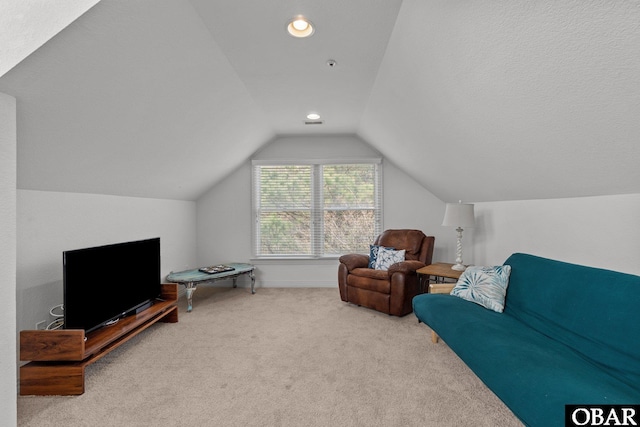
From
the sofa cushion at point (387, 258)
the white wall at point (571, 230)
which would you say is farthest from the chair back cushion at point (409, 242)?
the white wall at point (571, 230)

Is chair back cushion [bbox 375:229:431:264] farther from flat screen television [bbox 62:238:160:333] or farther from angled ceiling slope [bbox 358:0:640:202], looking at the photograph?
flat screen television [bbox 62:238:160:333]

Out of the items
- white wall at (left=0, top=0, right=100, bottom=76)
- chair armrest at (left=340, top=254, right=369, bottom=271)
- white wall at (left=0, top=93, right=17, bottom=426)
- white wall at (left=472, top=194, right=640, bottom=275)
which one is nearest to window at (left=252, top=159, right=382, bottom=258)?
chair armrest at (left=340, top=254, right=369, bottom=271)

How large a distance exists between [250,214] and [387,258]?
88.5 inches

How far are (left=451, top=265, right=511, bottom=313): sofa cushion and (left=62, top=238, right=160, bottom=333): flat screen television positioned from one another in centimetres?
295

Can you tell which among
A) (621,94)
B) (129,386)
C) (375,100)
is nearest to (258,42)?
(375,100)

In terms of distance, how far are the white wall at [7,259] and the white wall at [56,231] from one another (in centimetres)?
67

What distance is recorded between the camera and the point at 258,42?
2.09 metres

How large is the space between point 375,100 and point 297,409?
8.95 feet

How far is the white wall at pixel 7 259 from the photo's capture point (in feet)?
4.89

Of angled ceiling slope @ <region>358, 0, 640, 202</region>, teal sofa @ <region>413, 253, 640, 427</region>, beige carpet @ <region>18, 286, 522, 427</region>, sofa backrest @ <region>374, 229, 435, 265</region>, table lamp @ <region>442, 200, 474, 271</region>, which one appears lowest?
beige carpet @ <region>18, 286, 522, 427</region>

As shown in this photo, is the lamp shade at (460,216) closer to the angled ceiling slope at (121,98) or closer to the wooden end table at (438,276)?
the wooden end table at (438,276)

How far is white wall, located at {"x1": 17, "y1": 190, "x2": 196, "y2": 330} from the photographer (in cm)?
210

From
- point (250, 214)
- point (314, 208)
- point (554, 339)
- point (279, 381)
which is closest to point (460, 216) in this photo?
point (554, 339)

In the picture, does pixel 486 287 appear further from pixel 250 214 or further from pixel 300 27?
pixel 250 214
